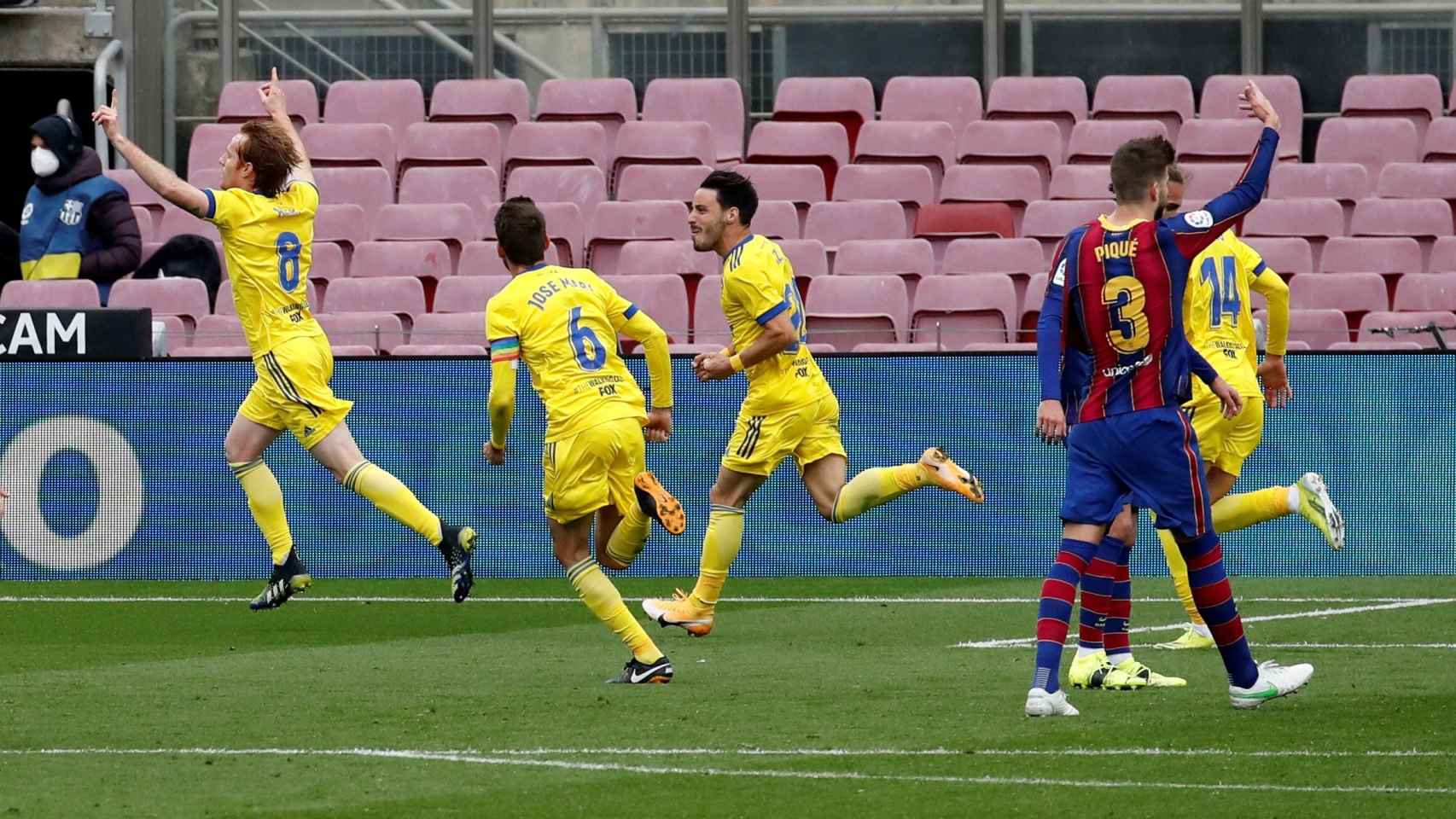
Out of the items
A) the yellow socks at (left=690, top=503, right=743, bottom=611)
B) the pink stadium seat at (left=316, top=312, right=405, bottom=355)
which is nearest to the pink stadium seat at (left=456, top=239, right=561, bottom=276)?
the pink stadium seat at (left=316, top=312, right=405, bottom=355)

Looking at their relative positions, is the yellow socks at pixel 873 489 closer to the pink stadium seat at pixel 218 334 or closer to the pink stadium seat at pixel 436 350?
the pink stadium seat at pixel 436 350

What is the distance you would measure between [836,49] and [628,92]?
7.23 feet

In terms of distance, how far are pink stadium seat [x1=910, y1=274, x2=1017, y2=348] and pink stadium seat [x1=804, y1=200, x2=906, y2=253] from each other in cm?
138

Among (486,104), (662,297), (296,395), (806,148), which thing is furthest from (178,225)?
(296,395)

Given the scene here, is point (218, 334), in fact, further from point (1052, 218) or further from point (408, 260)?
point (1052, 218)

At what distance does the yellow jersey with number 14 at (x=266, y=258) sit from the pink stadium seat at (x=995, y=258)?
19.6ft

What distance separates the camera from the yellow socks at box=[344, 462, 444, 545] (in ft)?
33.9

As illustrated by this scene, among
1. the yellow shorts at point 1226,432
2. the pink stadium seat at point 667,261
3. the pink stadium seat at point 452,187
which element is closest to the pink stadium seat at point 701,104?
the pink stadium seat at point 452,187

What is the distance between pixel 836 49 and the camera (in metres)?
19.5

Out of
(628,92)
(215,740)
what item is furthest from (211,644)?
(628,92)

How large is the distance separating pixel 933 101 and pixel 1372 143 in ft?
10.8

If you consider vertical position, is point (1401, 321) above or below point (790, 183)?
below

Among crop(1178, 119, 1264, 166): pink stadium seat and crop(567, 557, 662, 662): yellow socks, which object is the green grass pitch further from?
crop(1178, 119, 1264, 166): pink stadium seat

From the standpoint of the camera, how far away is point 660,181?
1709cm
